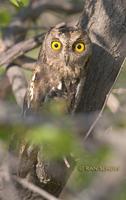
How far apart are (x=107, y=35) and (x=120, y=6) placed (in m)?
0.17

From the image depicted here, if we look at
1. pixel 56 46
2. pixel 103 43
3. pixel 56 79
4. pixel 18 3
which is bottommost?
pixel 56 79

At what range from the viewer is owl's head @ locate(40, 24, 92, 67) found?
312 cm

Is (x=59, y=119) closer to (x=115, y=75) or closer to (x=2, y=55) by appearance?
(x=115, y=75)

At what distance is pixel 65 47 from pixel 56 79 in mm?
196

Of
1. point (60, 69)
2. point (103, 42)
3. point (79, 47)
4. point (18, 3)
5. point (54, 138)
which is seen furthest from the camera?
point (60, 69)

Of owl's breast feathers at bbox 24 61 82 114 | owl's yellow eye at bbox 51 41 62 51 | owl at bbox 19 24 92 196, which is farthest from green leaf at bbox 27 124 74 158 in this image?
owl's yellow eye at bbox 51 41 62 51

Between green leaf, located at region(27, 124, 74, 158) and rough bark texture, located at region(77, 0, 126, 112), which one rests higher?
green leaf, located at region(27, 124, 74, 158)

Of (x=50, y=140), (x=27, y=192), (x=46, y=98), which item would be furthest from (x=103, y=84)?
(x=50, y=140)

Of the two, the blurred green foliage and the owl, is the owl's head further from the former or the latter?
the blurred green foliage

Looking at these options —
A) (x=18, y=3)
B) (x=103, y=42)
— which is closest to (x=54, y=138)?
(x=103, y=42)

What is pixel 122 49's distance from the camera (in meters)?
2.91

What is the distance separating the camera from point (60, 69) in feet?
11.0

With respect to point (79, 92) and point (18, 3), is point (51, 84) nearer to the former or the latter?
point (79, 92)

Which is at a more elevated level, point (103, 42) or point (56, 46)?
point (103, 42)
